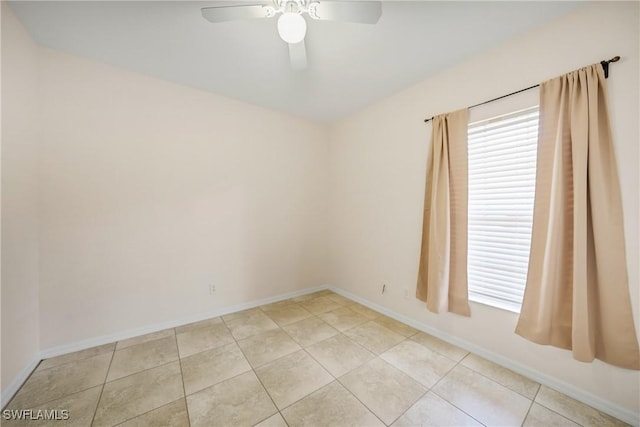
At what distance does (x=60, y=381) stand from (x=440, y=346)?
3.15 m

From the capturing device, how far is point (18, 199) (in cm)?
167

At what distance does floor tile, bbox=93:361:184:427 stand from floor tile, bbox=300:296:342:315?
5.12 feet

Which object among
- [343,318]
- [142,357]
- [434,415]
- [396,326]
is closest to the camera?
[434,415]

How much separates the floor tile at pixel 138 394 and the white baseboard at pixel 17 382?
1.75 feet

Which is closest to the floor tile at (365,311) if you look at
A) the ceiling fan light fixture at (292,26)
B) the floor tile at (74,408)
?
the floor tile at (74,408)

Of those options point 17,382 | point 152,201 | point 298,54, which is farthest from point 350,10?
point 17,382

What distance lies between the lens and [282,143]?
329 centimetres

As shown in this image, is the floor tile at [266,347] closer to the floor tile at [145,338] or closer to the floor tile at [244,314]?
the floor tile at [244,314]

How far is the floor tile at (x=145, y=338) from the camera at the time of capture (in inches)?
84.9

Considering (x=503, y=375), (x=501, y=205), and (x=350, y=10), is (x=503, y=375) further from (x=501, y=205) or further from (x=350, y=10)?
(x=350, y=10)

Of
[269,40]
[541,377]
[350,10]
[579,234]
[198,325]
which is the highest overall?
[269,40]

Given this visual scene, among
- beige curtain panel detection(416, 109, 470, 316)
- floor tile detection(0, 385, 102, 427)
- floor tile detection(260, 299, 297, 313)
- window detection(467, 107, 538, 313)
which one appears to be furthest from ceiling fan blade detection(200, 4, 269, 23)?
floor tile detection(260, 299, 297, 313)

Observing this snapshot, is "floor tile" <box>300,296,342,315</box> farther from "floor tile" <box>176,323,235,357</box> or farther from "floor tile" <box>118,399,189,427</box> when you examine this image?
"floor tile" <box>118,399,189,427</box>

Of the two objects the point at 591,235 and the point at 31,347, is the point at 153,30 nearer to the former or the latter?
the point at 31,347
